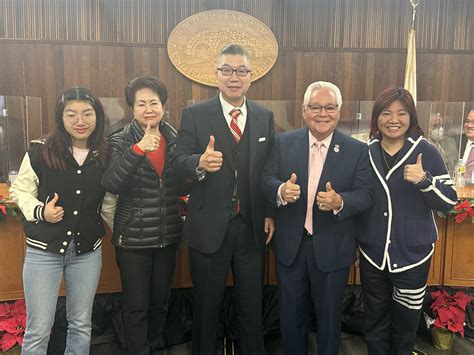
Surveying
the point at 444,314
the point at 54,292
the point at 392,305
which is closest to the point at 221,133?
the point at 54,292

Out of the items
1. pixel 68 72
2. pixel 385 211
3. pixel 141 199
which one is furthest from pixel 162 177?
pixel 68 72

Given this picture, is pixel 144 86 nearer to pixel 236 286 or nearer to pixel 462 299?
pixel 236 286

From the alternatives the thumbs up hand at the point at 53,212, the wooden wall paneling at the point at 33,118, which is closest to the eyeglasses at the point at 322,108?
the thumbs up hand at the point at 53,212

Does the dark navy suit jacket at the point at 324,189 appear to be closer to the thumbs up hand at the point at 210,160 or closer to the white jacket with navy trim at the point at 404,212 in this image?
the white jacket with navy trim at the point at 404,212

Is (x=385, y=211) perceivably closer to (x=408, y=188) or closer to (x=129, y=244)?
(x=408, y=188)

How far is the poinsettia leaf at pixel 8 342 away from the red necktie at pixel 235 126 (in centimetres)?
167

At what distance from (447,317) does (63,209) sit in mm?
2230

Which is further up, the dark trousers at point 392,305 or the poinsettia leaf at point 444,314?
the dark trousers at point 392,305

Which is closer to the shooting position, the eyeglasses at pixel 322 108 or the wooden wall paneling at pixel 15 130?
the eyeglasses at pixel 322 108

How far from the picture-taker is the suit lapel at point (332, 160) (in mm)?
1783

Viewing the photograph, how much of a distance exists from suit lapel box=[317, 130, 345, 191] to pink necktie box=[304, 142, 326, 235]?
0.03 m

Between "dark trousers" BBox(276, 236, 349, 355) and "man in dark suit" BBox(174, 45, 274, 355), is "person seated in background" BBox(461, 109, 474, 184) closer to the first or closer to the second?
"dark trousers" BBox(276, 236, 349, 355)

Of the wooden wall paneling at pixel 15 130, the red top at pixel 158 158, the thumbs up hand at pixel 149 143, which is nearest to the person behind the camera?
the thumbs up hand at pixel 149 143

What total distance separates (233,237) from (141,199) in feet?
1.48
